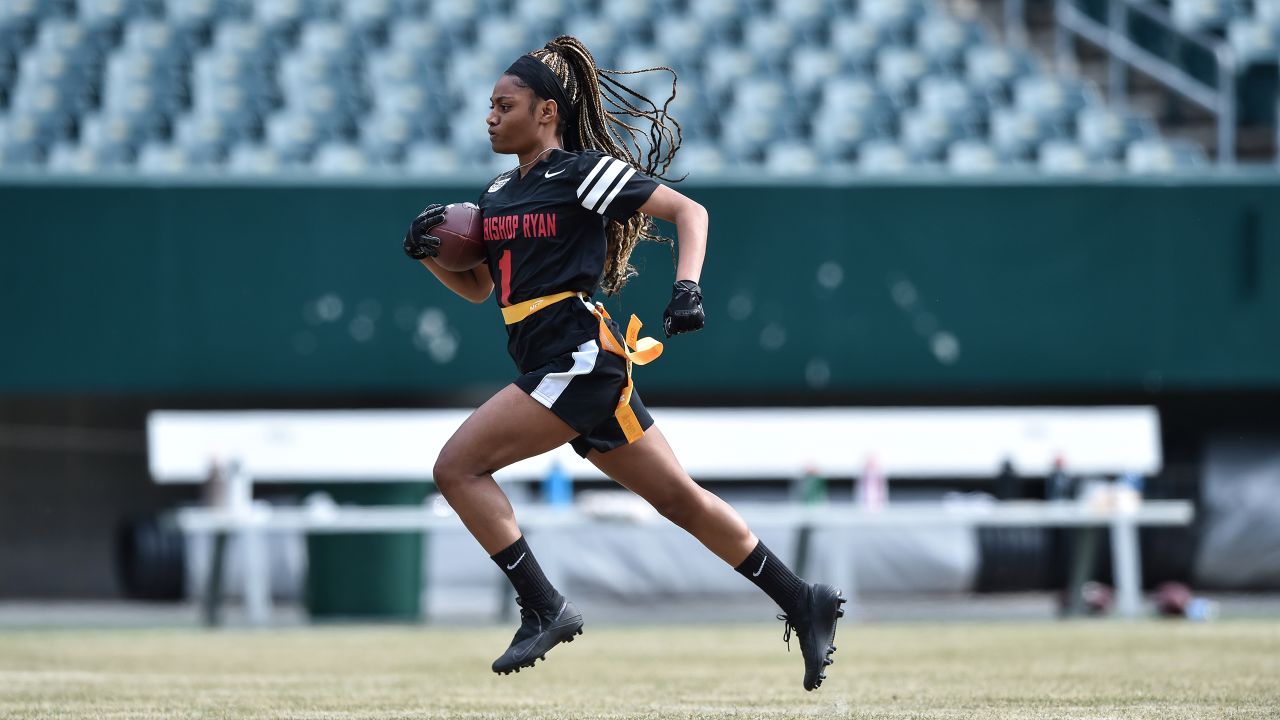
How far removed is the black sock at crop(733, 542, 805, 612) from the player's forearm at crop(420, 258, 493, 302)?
1018mm

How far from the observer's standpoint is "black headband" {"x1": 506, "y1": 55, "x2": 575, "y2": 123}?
434 centimetres

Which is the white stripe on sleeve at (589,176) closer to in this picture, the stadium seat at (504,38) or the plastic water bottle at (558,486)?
the plastic water bottle at (558,486)

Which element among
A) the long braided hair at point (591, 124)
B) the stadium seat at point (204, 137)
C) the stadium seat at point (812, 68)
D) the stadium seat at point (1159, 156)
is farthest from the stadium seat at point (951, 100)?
the long braided hair at point (591, 124)

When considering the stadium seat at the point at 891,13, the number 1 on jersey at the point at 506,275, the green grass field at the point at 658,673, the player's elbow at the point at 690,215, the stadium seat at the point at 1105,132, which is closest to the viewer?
the player's elbow at the point at 690,215

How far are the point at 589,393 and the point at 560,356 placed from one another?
0.12 metres

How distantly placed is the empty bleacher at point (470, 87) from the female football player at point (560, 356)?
299 inches

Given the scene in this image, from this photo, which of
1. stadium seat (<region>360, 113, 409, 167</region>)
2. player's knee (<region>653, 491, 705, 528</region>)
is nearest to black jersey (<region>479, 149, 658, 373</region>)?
player's knee (<region>653, 491, 705, 528</region>)

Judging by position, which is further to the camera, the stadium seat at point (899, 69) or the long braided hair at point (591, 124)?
the stadium seat at point (899, 69)

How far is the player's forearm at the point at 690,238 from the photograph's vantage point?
4.06 metres

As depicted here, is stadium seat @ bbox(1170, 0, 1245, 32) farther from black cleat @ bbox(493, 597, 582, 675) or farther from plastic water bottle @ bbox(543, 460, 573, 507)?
black cleat @ bbox(493, 597, 582, 675)

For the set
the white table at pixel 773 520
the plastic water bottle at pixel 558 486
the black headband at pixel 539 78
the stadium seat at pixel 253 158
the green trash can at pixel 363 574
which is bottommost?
the green trash can at pixel 363 574

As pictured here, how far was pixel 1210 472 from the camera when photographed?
11.7m

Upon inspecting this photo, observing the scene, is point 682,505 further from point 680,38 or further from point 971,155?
point 680,38

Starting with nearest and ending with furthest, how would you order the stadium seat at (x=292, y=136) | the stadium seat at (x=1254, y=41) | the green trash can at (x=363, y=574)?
1. the green trash can at (x=363, y=574)
2. the stadium seat at (x=292, y=136)
3. the stadium seat at (x=1254, y=41)
